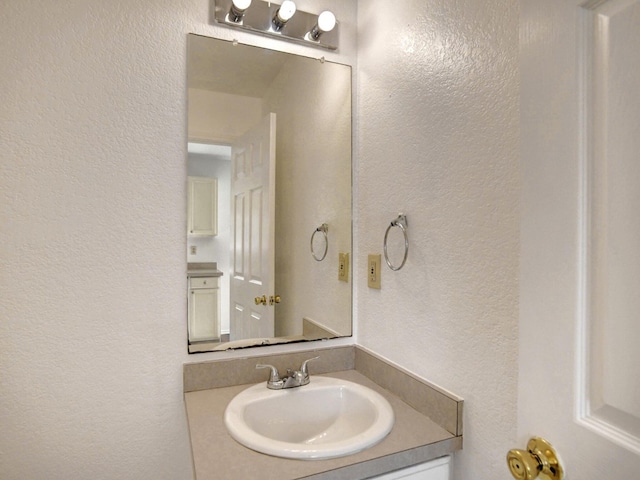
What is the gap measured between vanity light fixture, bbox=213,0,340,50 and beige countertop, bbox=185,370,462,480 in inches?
50.2

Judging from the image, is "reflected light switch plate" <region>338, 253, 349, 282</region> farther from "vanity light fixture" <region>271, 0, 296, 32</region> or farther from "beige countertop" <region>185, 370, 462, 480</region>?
"vanity light fixture" <region>271, 0, 296, 32</region>

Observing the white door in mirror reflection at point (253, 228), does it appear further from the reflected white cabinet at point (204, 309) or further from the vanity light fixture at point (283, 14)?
the vanity light fixture at point (283, 14)

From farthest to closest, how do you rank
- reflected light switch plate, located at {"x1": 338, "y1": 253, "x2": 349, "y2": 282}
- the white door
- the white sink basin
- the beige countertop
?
reflected light switch plate, located at {"x1": 338, "y1": 253, "x2": 349, "y2": 282}, the white sink basin, the beige countertop, the white door

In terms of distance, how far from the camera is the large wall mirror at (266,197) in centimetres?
127

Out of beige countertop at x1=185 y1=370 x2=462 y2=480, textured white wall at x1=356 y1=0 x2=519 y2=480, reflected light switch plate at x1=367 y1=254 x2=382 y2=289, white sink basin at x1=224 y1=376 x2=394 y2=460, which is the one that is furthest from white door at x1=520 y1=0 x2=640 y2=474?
reflected light switch plate at x1=367 y1=254 x2=382 y2=289

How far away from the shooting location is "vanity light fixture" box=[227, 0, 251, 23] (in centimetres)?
124

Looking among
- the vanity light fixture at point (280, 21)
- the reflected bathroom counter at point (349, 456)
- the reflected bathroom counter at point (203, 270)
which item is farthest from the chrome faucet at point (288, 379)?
the vanity light fixture at point (280, 21)

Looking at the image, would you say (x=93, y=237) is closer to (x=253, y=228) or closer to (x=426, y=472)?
(x=253, y=228)

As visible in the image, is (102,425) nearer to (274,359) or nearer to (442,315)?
(274,359)

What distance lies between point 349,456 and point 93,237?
958 mm

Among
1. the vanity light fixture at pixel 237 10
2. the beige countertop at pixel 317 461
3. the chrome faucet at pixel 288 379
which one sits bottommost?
the beige countertop at pixel 317 461

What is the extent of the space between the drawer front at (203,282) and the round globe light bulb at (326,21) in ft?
3.24

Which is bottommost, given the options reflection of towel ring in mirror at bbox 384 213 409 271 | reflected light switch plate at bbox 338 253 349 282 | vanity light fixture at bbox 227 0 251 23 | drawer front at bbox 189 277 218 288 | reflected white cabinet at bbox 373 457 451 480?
reflected white cabinet at bbox 373 457 451 480

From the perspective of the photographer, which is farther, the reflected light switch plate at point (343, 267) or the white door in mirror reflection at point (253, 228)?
the reflected light switch plate at point (343, 267)
